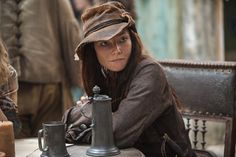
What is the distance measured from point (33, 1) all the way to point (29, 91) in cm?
64

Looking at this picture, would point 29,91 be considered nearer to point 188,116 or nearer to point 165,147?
point 188,116

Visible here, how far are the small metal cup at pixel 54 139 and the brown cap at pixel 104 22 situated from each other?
17.9 inches

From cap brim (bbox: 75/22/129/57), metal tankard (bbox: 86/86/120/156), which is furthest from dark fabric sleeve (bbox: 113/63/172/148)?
cap brim (bbox: 75/22/129/57)

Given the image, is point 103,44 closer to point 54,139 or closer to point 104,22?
point 104,22

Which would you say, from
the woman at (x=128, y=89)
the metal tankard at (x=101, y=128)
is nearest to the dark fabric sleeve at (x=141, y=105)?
the woman at (x=128, y=89)

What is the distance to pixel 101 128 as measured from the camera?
2.23 metres

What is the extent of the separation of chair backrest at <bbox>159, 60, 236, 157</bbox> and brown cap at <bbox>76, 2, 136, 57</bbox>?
75cm

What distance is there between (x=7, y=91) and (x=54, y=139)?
682mm

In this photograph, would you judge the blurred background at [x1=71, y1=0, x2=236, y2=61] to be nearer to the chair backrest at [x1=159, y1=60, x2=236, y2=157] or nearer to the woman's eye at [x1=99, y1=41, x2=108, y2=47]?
the chair backrest at [x1=159, y1=60, x2=236, y2=157]

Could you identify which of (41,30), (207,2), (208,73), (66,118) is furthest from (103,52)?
(207,2)

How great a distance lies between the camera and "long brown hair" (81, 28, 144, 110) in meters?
2.54

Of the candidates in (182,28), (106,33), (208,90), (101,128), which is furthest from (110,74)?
(182,28)

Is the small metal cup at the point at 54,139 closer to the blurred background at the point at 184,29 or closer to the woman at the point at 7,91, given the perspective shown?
the woman at the point at 7,91

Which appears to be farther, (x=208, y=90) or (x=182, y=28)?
(x=182, y=28)
